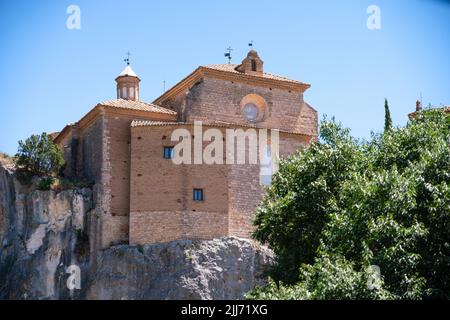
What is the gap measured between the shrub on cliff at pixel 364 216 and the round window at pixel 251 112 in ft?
39.7

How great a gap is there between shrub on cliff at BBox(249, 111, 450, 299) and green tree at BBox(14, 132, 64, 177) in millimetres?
13820

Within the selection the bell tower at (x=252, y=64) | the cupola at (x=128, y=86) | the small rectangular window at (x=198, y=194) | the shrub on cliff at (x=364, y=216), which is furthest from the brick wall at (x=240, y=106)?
the shrub on cliff at (x=364, y=216)

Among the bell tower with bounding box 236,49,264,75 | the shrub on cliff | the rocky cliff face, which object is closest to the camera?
the shrub on cliff

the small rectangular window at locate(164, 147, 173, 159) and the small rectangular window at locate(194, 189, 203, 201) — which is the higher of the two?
the small rectangular window at locate(164, 147, 173, 159)

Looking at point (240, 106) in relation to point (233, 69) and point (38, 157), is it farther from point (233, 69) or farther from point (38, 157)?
point (38, 157)

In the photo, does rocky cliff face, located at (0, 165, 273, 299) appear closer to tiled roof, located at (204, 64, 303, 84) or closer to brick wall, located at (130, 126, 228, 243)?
brick wall, located at (130, 126, 228, 243)

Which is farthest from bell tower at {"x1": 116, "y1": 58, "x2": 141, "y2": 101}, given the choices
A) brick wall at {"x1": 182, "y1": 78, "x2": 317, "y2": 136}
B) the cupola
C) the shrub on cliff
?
the shrub on cliff

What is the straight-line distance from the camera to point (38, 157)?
38750mm

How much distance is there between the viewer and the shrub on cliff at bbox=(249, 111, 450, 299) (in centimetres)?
2123

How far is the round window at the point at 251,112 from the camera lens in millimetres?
40250

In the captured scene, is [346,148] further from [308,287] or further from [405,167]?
[308,287]

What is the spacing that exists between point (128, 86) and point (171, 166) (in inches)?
323

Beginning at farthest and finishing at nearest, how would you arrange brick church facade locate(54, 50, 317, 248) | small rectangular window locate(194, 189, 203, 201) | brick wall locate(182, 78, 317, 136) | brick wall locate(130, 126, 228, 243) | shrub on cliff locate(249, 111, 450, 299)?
1. brick wall locate(182, 78, 317, 136)
2. small rectangular window locate(194, 189, 203, 201)
3. brick church facade locate(54, 50, 317, 248)
4. brick wall locate(130, 126, 228, 243)
5. shrub on cliff locate(249, 111, 450, 299)
